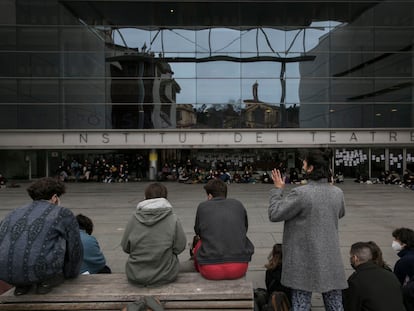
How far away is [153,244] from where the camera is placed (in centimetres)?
347

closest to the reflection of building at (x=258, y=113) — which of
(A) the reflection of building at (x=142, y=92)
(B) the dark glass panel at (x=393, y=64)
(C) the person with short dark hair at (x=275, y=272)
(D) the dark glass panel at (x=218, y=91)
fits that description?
(D) the dark glass panel at (x=218, y=91)

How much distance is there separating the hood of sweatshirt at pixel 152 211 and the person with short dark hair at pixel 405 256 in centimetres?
259

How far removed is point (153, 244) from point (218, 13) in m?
25.1

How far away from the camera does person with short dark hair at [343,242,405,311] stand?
3.35m

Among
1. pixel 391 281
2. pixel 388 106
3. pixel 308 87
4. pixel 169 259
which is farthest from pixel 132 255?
pixel 388 106

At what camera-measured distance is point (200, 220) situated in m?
3.76

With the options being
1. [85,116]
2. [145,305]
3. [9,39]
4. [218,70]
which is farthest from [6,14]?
[145,305]

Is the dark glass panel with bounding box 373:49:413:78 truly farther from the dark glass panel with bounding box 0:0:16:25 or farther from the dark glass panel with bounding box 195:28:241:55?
the dark glass panel with bounding box 0:0:16:25

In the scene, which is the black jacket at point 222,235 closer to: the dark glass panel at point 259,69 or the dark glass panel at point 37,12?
the dark glass panel at point 259,69

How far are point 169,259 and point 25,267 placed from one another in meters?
1.23

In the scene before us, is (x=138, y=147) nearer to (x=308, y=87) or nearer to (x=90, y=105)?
(x=90, y=105)

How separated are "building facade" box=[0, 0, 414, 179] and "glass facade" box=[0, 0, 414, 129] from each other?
2.7 inches

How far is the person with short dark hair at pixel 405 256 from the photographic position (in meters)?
4.05

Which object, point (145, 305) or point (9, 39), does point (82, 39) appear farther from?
point (145, 305)
